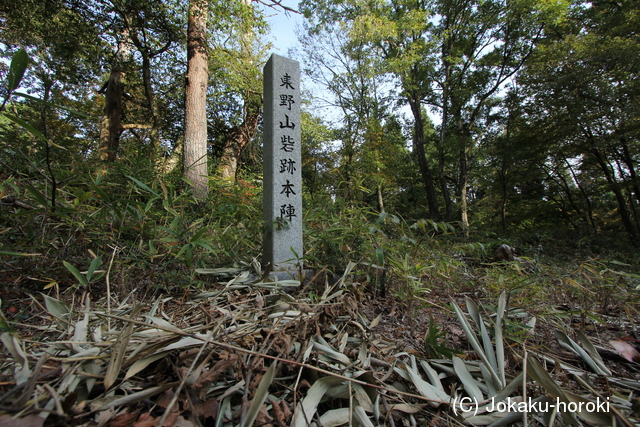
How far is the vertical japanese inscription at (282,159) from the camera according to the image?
232 centimetres

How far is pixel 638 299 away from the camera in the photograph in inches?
58.5

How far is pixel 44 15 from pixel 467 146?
12.5m

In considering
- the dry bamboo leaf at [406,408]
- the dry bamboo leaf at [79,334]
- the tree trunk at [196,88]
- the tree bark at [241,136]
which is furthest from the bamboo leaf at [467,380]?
the tree bark at [241,136]

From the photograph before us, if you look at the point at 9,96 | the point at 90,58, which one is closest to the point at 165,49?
the point at 90,58

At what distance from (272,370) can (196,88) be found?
5.15 metres

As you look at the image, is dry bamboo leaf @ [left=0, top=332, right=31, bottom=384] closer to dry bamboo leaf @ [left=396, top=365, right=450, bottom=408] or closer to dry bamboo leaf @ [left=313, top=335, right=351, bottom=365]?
dry bamboo leaf @ [left=313, top=335, right=351, bottom=365]

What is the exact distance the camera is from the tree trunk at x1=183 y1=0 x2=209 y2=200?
4.44 meters

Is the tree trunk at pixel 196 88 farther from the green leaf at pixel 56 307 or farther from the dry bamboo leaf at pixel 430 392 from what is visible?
the dry bamboo leaf at pixel 430 392

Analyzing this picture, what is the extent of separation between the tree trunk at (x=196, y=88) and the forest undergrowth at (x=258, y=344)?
282 centimetres

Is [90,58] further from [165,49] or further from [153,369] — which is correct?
[153,369]

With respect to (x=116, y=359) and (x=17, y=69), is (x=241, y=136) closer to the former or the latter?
→ (x=17, y=69)

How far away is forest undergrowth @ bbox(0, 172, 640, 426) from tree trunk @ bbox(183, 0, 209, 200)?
9.25ft

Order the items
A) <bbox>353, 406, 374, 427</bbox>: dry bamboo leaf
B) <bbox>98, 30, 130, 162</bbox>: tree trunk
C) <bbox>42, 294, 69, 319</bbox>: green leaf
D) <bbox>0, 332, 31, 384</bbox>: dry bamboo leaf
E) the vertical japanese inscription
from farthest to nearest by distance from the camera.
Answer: <bbox>98, 30, 130, 162</bbox>: tree trunk
the vertical japanese inscription
<bbox>42, 294, 69, 319</bbox>: green leaf
<bbox>353, 406, 374, 427</bbox>: dry bamboo leaf
<bbox>0, 332, 31, 384</bbox>: dry bamboo leaf

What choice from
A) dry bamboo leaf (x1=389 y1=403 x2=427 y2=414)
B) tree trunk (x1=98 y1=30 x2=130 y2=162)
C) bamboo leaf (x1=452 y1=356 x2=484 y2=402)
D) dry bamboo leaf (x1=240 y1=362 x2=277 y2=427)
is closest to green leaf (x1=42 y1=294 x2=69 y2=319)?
dry bamboo leaf (x1=240 y1=362 x2=277 y2=427)
